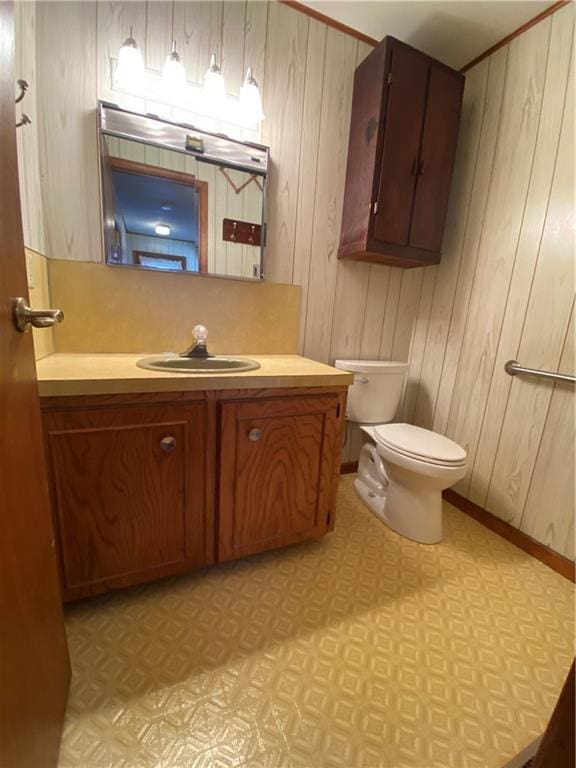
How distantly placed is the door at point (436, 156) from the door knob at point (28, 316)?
158 cm

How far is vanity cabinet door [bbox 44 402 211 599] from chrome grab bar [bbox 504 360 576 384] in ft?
4.61

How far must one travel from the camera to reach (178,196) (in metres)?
1.39

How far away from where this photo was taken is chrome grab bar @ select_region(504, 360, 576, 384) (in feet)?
4.40

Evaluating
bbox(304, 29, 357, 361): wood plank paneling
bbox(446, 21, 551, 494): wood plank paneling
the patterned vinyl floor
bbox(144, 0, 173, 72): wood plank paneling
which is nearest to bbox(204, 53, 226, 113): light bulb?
bbox(144, 0, 173, 72): wood plank paneling

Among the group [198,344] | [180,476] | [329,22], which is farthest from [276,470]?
[329,22]

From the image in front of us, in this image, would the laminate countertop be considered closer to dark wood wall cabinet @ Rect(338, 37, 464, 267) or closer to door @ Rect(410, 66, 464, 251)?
dark wood wall cabinet @ Rect(338, 37, 464, 267)

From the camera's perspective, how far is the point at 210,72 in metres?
1.31

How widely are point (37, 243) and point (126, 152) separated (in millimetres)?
495

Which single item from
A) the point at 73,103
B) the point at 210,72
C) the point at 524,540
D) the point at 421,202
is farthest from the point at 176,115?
the point at 524,540

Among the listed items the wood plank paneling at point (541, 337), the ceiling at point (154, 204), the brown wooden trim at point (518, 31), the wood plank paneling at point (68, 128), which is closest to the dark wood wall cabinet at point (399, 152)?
the brown wooden trim at point (518, 31)

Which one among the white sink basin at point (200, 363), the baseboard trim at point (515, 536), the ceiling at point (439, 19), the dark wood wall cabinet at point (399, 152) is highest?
the ceiling at point (439, 19)

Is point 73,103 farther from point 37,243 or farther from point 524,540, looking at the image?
point 524,540

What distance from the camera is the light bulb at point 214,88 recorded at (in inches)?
51.8

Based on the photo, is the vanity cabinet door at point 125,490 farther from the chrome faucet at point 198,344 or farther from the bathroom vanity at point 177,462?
the chrome faucet at point 198,344
